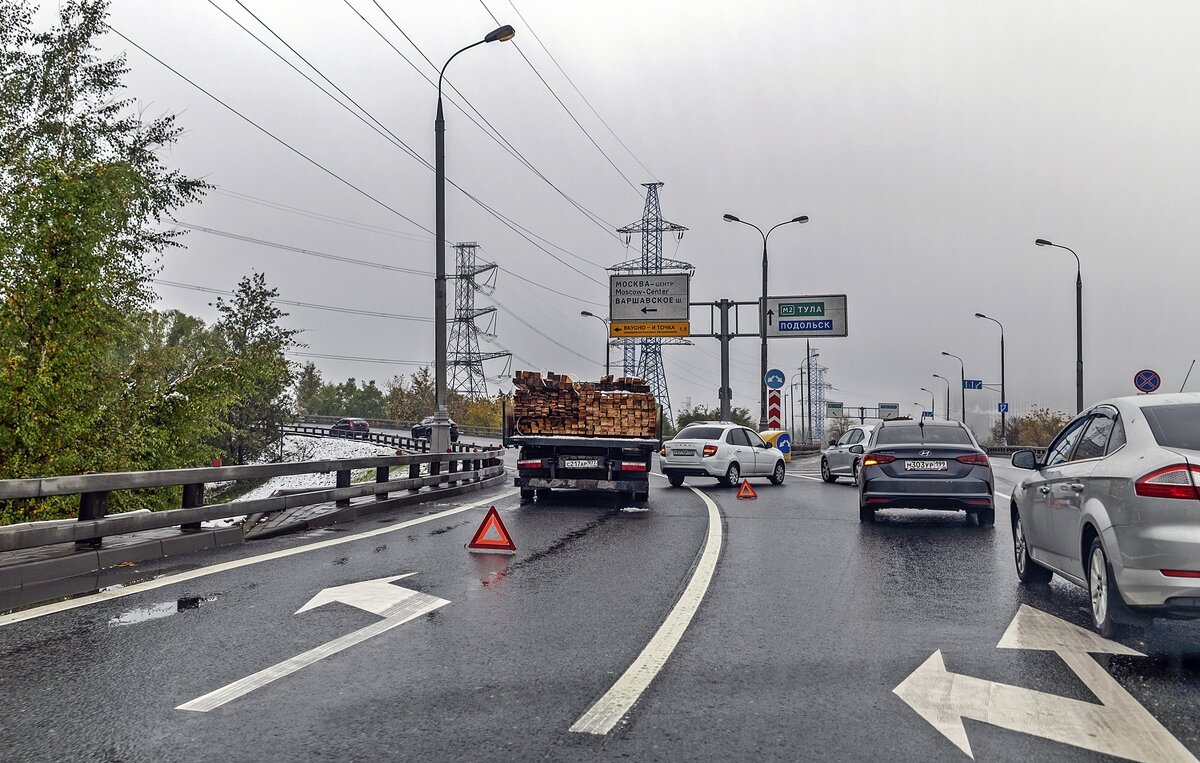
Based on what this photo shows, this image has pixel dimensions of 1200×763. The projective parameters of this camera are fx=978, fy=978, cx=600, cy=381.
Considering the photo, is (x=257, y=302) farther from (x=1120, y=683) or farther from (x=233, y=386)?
(x=1120, y=683)

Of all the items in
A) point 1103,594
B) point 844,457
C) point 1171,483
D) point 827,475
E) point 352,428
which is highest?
point 352,428

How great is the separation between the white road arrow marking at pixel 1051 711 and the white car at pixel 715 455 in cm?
1751

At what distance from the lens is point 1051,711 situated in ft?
14.3

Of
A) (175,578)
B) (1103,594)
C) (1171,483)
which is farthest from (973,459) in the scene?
(175,578)

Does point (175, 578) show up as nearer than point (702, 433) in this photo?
Yes

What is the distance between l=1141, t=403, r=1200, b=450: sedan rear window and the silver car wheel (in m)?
0.78

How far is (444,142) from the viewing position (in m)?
21.6

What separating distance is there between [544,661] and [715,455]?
59.4ft

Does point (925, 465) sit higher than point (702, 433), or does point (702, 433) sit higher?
point (702, 433)

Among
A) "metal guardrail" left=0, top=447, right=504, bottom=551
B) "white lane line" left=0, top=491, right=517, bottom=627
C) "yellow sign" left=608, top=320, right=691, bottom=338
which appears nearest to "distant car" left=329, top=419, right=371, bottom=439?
"yellow sign" left=608, top=320, right=691, bottom=338

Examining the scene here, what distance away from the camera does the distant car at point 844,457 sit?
72.7ft

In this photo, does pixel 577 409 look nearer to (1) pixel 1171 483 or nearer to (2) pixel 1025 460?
(2) pixel 1025 460

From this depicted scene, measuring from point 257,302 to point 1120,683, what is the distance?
73521mm

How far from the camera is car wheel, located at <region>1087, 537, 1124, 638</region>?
19.0 ft
